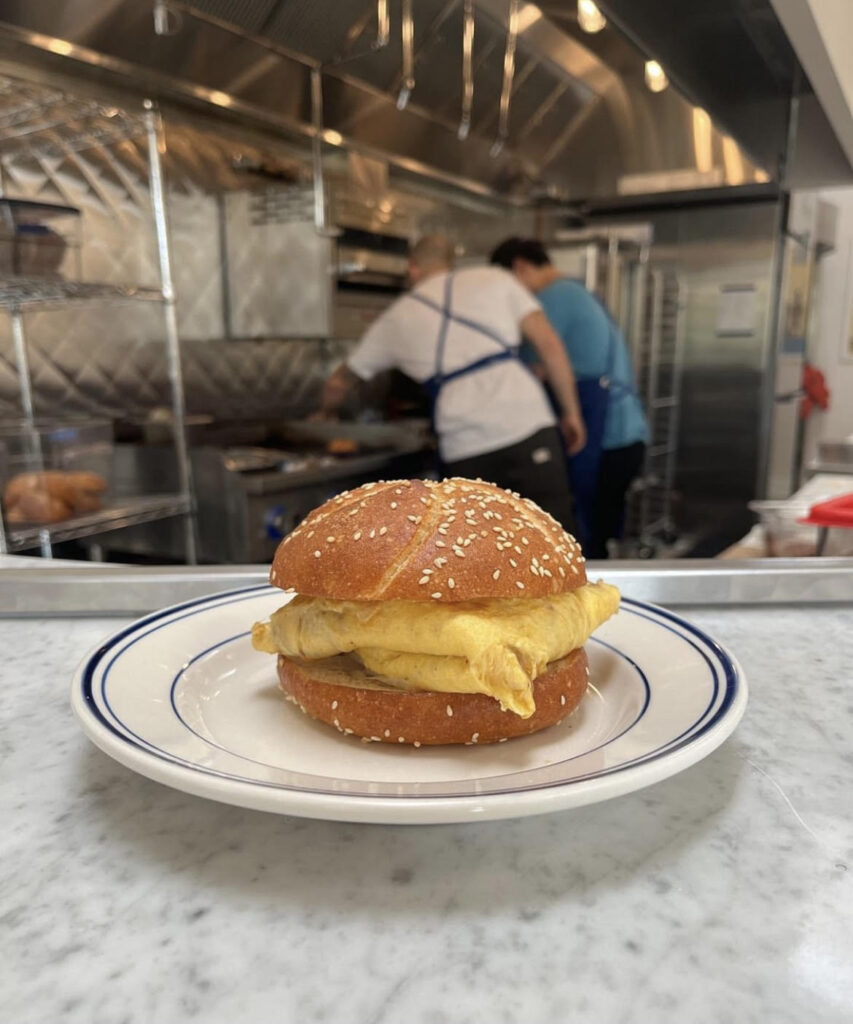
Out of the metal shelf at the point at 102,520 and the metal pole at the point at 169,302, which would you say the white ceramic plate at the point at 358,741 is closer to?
the metal shelf at the point at 102,520

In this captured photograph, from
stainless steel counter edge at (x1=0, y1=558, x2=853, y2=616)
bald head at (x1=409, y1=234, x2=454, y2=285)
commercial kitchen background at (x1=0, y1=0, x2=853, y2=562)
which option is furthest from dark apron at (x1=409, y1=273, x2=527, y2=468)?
stainless steel counter edge at (x1=0, y1=558, x2=853, y2=616)

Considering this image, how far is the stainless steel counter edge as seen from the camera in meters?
1.06

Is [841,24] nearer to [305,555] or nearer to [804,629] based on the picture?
[804,629]

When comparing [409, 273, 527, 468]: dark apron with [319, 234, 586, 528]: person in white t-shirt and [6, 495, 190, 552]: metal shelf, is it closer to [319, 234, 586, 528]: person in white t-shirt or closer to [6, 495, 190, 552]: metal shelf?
[319, 234, 586, 528]: person in white t-shirt

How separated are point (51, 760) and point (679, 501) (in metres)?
5.59

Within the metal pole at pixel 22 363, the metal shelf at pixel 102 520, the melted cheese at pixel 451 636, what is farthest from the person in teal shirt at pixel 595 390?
the melted cheese at pixel 451 636

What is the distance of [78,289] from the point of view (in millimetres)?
2162

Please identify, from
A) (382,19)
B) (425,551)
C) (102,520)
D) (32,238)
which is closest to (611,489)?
(382,19)

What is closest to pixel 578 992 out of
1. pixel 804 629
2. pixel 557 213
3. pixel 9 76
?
pixel 804 629

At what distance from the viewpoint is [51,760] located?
67cm

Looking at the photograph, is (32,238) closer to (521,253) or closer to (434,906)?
(434,906)

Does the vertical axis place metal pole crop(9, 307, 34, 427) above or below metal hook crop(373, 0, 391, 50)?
below

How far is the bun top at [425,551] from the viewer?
2.29 ft

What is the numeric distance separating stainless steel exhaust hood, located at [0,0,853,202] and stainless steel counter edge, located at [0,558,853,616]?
90cm
